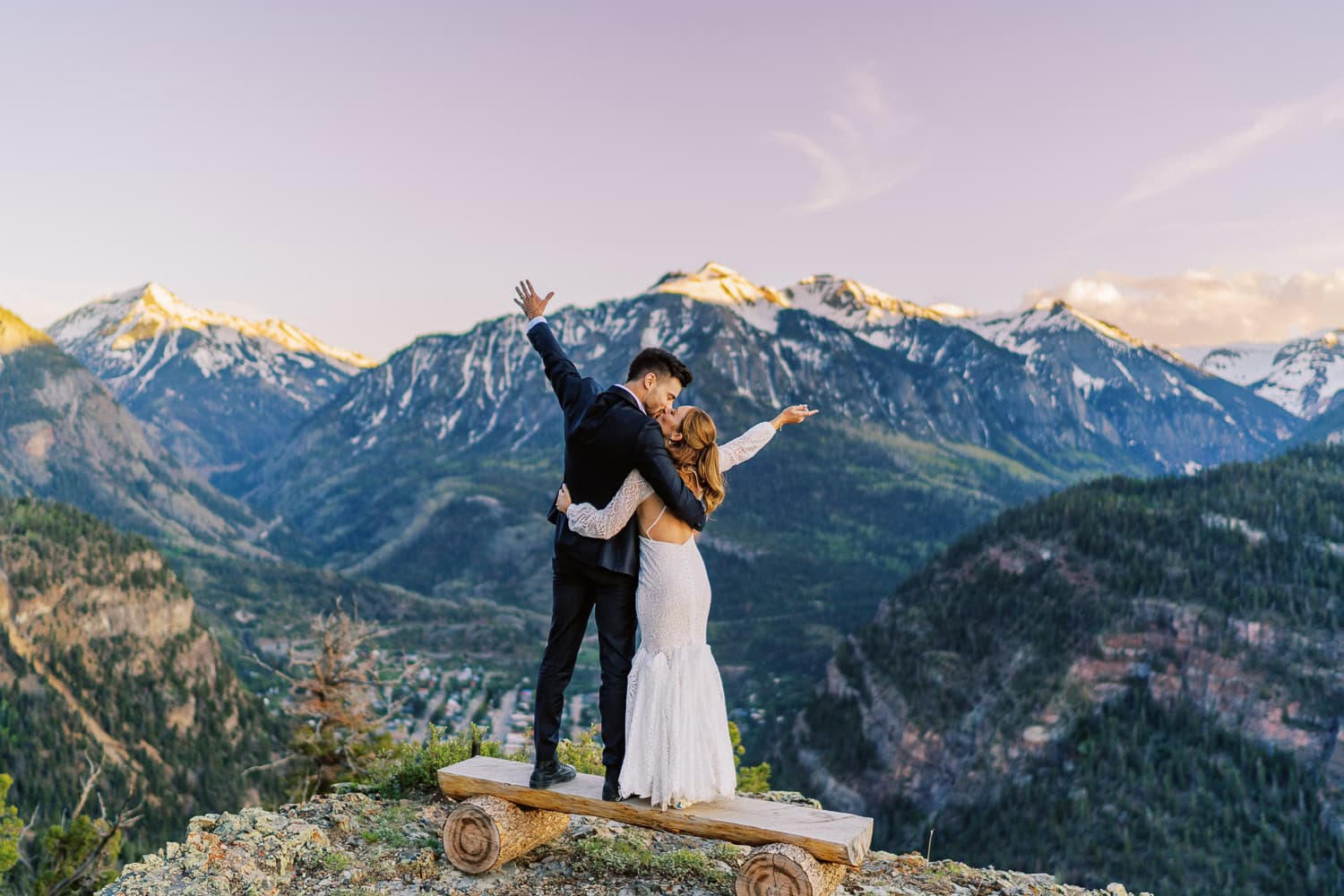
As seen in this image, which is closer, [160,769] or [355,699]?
[355,699]

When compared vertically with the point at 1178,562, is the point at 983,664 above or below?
below

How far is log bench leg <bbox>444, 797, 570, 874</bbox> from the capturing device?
32.3 ft

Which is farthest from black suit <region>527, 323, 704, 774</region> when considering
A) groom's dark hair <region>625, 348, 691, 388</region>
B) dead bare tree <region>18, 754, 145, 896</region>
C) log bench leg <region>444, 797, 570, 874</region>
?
dead bare tree <region>18, 754, 145, 896</region>

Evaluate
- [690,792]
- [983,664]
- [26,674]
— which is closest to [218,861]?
[690,792]

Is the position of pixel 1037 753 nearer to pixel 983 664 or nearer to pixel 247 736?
pixel 983 664

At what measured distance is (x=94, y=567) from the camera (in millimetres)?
158875

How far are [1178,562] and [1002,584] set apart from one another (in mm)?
27920

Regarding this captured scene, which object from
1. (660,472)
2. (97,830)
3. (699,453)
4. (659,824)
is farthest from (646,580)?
(97,830)

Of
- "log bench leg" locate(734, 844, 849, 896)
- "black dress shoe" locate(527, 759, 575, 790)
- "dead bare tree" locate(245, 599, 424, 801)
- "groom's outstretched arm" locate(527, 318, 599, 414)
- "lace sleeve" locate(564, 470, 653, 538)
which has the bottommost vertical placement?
"dead bare tree" locate(245, 599, 424, 801)

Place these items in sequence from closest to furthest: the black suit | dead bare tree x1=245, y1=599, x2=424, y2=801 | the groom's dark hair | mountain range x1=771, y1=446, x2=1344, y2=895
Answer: the black suit < the groom's dark hair < dead bare tree x1=245, y1=599, x2=424, y2=801 < mountain range x1=771, y1=446, x2=1344, y2=895

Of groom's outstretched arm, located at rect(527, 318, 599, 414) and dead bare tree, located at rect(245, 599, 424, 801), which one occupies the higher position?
groom's outstretched arm, located at rect(527, 318, 599, 414)

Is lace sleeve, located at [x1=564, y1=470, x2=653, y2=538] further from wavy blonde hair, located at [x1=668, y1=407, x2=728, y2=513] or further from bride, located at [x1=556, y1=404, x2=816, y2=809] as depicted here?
wavy blonde hair, located at [x1=668, y1=407, x2=728, y2=513]

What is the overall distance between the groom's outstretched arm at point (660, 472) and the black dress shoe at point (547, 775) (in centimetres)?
352

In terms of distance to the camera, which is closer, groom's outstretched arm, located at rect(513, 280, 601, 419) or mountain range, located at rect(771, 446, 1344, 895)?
groom's outstretched arm, located at rect(513, 280, 601, 419)
